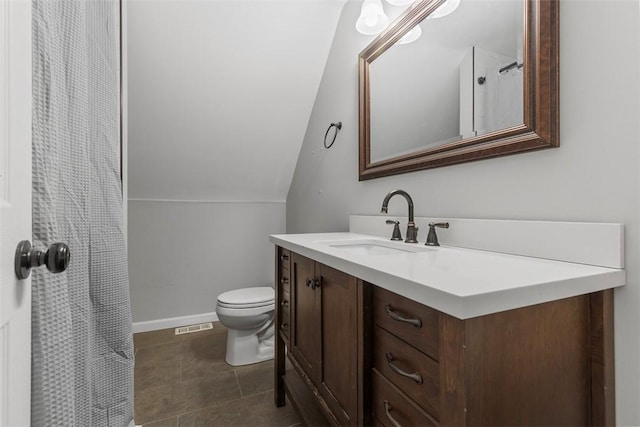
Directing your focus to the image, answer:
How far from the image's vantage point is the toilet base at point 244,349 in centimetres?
192

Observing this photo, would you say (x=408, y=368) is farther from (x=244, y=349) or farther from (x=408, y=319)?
(x=244, y=349)

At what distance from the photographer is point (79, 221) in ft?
2.67

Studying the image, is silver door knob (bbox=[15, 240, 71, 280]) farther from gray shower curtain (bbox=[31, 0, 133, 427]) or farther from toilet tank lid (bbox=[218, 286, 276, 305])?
toilet tank lid (bbox=[218, 286, 276, 305])

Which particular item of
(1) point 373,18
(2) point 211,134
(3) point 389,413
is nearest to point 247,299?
(2) point 211,134

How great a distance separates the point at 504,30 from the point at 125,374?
1.71 meters

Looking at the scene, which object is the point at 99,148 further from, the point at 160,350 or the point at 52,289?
the point at 160,350

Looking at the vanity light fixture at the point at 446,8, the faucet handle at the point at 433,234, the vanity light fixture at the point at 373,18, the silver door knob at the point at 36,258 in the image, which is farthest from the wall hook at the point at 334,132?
the silver door knob at the point at 36,258

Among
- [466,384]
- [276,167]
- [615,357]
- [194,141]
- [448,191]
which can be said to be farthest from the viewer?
[276,167]

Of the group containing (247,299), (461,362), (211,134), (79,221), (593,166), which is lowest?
(247,299)

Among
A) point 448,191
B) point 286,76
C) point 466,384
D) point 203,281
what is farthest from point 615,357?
point 203,281

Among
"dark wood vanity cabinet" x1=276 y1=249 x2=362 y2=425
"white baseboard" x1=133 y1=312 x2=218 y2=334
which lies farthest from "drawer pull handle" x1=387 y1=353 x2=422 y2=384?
"white baseboard" x1=133 y1=312 x2=218 y2=334

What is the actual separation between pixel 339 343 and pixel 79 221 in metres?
0.83

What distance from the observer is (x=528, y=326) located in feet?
1.92

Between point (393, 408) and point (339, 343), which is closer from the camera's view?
point (393, 408)
